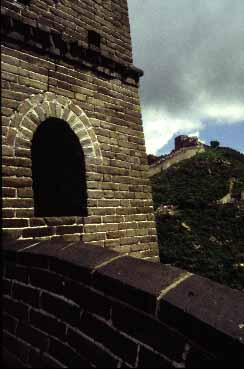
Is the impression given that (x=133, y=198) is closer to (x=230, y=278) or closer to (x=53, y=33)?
(x=53, y=33)

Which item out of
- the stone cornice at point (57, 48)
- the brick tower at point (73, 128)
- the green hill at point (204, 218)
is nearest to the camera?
the brick tower at point (73, 128)

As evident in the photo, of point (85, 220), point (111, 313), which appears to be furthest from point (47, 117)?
point (111, 313)

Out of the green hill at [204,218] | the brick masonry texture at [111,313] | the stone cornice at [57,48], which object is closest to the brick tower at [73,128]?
the stone cornice at [57,48]

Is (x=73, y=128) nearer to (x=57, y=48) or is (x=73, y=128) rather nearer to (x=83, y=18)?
(x=57, y=48)

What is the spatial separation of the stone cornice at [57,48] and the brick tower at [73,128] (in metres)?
0.01

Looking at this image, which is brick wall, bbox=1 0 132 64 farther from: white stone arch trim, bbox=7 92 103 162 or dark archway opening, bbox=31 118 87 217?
dark archway opening, bbox=31 118 87 217

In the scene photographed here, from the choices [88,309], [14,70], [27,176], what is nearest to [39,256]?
[88,309]

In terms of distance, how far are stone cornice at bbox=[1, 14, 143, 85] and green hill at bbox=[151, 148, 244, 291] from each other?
870 cm

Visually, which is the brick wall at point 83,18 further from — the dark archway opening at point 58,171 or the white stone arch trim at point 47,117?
the dark archway opening at point 58,171

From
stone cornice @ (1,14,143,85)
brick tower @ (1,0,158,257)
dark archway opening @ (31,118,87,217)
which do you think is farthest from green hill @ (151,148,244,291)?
stone cornice @ (1,14,143,85)

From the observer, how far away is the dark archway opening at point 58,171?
3701 millimetres

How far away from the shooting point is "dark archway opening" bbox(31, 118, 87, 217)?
3701 millimetres

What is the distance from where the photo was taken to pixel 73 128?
12.1 feet

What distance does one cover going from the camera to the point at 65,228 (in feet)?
11.0
